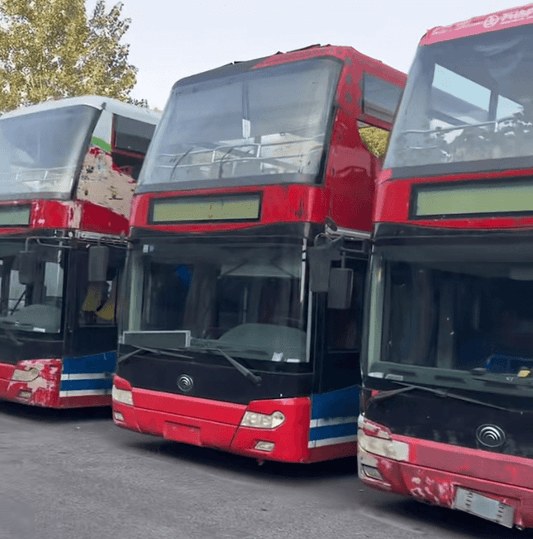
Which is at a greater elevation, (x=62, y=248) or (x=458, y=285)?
(x=62, y=248)

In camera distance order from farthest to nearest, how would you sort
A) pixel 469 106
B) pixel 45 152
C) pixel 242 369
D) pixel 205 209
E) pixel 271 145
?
pixel 45 152 → pixel 205 209 → pixel 271 145 → pixel 242 369 → pixel 469 106

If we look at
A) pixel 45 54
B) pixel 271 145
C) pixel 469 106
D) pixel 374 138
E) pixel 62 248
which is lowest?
pixel 62 248

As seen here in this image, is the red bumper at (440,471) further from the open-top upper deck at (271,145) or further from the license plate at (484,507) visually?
the open-top upper deck at (271,145)

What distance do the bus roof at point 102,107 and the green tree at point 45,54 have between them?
28.5 feet

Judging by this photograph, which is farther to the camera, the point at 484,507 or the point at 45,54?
the point at 45,54

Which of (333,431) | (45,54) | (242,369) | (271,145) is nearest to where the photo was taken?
(242,369)

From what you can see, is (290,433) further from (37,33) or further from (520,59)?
(37,33)

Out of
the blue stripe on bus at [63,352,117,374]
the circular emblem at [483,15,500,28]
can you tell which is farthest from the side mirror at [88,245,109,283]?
the circular emblem at [483,15,500,28]

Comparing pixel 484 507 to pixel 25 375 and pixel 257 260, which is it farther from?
pixel 25 375

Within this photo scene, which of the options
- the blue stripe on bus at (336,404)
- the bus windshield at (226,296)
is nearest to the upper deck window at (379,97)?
the bus windshield at (226,296)

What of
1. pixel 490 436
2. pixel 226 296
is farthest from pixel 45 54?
pixel 490 436

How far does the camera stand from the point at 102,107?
1157cm

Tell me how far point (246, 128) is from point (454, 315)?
10.5 feet

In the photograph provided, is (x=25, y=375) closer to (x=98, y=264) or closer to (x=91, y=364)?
(x=91, y=364)
